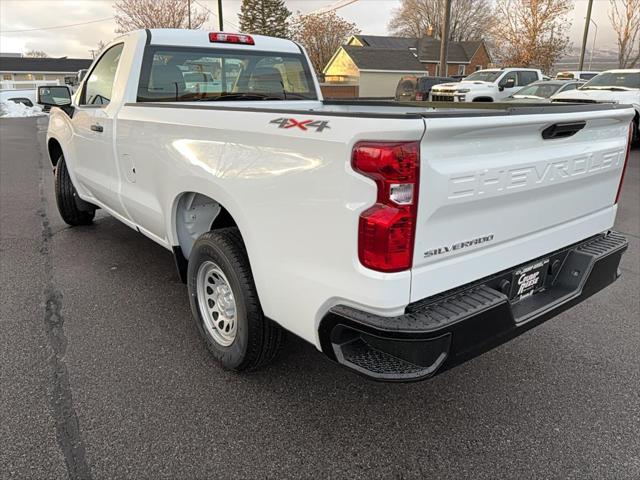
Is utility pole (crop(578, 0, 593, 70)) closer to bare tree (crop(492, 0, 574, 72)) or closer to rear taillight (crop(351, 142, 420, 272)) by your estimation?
bare tree (crop(492, 0, 574, 72))

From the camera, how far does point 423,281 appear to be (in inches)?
78.7

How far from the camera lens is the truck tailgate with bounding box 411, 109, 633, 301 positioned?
75.6 inches

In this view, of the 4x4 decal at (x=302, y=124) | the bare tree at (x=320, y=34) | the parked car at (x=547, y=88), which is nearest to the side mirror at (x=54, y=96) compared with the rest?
the 4x4 decal at (x=302, y=124)

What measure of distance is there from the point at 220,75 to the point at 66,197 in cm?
252

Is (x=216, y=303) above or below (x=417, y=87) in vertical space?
below

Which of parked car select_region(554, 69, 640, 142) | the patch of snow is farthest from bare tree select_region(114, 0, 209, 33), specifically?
parked car select_region(554, 69, 640, 142)

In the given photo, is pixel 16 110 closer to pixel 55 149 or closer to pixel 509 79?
pixel 509 79

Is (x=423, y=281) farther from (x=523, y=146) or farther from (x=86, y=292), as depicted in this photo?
(x=86, y=292)

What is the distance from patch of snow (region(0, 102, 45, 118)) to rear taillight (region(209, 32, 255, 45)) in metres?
25.5

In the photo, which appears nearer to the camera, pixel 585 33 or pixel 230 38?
pixel 230 38

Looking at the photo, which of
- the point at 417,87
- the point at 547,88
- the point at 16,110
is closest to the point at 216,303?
the point at 547,88

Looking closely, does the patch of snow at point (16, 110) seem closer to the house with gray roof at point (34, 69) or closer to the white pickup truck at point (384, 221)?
the white pickup truck at point (384, 221)

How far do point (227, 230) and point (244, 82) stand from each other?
2.11m

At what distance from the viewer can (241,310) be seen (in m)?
2.62
